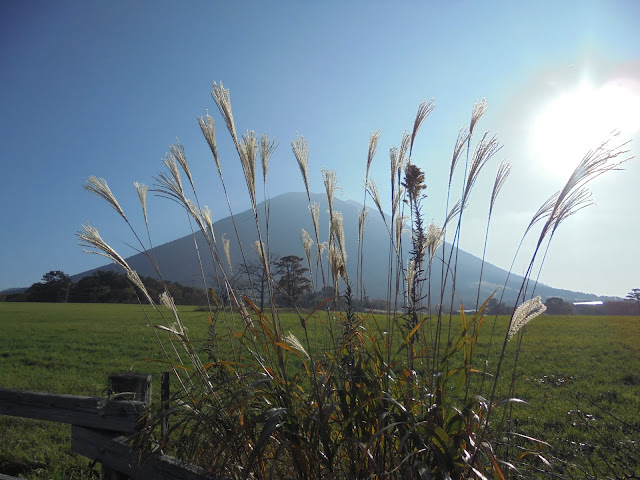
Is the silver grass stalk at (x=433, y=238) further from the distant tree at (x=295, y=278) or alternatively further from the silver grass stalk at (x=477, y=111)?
the distant tree at (x=295, y=278)

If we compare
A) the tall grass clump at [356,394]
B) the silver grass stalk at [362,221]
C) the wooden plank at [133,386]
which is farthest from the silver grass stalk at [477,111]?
the wooden plank at [133,386]

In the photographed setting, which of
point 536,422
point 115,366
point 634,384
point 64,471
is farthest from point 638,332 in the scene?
point 64,471

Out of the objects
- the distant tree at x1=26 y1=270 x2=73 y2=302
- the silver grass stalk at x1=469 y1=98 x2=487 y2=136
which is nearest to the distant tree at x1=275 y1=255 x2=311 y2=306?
the silver grass stalk at x1=469 y1=98 x2=487 y2=136

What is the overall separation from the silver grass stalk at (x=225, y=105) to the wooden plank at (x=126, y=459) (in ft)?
5.03

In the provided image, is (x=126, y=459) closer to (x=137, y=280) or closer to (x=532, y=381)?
(x=137, y=280)

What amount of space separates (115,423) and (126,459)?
203 millimetres

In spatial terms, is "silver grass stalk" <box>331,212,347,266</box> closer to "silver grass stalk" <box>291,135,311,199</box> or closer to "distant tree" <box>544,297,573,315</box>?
"silver grass stalk" <box>291,135,311,199</box>

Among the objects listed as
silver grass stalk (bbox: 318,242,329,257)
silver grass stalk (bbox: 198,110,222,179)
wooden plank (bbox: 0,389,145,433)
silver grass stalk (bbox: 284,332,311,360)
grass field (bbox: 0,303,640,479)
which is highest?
silver grass stalk (bbox: 198,110,222,179)

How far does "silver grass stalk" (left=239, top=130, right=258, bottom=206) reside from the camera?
2.08 metres

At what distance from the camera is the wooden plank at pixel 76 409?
7.41 feet

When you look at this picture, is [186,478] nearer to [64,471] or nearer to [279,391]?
[279,391]

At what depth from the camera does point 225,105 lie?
2117mm

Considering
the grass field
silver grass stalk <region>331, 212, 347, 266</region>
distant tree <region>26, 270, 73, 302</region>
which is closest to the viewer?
silver grass stalk <region>331, 212, 347, 266</region>

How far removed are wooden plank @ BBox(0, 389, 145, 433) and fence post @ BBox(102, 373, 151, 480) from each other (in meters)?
0.07
